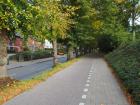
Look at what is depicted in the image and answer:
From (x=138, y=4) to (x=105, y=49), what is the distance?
10729mm

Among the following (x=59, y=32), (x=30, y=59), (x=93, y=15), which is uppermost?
(x=93, y=15)

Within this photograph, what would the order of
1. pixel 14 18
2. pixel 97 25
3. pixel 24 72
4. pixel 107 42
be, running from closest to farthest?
pixel 14 18 < pixel 24 72 < pixel 97 25 < pixel 107 42

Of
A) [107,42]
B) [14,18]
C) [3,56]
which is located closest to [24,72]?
[3,56]

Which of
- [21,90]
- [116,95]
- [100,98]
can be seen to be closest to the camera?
[100,98]

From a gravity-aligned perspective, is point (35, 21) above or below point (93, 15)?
below

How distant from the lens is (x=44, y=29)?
1817cm

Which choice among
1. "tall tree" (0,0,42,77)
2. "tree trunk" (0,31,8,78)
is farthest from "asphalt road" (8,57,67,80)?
"tall tree" (0,0,42,77)

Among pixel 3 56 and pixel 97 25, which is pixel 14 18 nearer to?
pixel 3 56

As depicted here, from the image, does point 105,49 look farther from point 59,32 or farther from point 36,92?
point 36,92

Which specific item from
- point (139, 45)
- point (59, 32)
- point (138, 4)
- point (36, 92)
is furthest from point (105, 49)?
point (36, 92)

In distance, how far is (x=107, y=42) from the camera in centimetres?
6341

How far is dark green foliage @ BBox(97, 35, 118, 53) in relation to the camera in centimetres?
6070

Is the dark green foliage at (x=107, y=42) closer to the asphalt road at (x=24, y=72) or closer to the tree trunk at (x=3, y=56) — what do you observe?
the asphalt road at (x=24, y=72)

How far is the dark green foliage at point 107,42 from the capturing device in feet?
199
